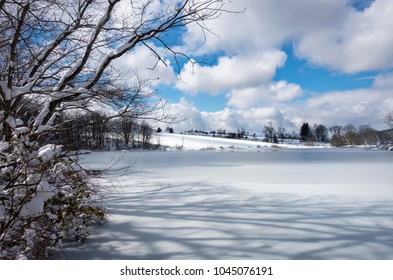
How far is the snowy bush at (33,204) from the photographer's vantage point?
2.10 m

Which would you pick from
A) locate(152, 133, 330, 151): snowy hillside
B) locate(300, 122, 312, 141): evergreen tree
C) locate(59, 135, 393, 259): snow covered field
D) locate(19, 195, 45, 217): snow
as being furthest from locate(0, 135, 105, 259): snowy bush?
locate(300, 122, 312, 141): evergreen tree

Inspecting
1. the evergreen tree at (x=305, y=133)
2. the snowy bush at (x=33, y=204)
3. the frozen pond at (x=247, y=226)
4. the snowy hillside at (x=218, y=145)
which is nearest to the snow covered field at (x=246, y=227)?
the frozen pond at (x=247, y=226)

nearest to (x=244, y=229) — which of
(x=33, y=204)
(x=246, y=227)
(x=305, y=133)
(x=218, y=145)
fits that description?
(x=246, y=227)

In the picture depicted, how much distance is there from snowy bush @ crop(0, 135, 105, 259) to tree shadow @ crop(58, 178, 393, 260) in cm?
36

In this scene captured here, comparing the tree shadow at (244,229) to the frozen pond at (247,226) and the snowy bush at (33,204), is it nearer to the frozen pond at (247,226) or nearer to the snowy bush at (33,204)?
the frozen pond at (247,226)

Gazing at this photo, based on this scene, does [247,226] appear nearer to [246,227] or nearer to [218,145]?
[246,227]

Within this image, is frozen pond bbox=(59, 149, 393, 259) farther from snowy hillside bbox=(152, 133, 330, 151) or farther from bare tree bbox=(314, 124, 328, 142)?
bare tree bbox=(314, 124, 328, 142)

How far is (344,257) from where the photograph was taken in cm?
265

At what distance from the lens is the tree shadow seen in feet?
9.18

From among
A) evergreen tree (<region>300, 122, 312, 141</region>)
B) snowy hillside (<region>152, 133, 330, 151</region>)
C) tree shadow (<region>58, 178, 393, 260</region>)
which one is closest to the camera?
tree shadow (<region>58, 178, 393, 260</region>)

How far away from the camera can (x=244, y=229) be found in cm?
341

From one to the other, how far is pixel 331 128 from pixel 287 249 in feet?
203
